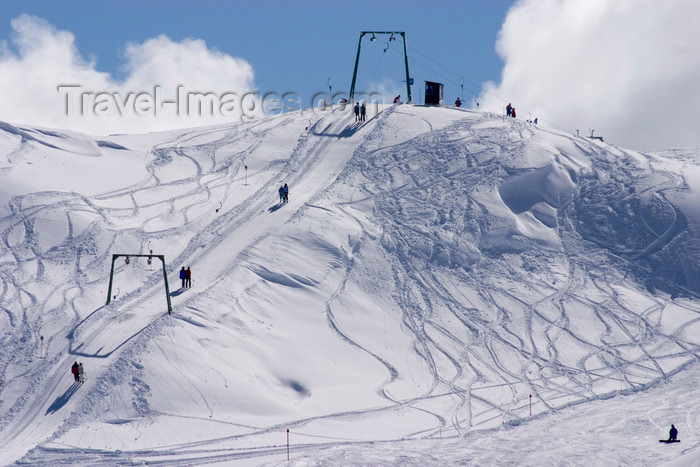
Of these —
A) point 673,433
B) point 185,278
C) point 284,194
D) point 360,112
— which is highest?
point 360,112

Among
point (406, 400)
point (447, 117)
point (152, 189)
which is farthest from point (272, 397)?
point (447, 117)

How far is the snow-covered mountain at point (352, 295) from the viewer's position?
3853cm

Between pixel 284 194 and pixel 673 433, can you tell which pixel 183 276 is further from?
pixel 673 433

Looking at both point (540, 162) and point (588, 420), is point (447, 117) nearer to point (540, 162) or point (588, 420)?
point (540, 162)

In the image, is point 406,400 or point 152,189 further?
point 152,189

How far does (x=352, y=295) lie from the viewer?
4984 cm

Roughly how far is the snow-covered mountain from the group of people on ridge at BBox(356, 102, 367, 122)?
1.92m

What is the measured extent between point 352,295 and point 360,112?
79.0 ft

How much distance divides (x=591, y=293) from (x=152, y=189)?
28354 mm

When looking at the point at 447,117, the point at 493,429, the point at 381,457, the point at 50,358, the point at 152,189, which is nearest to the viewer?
the point at 381,457

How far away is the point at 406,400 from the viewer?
42656 millimetres

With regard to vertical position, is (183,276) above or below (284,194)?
below

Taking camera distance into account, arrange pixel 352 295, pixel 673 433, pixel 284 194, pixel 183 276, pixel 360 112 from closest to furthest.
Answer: pixel 673 433 → pixel 183 276 → pixel 352 295 → pixel 284 194 → pixel 360 112

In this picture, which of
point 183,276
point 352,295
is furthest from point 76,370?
point 352,295
